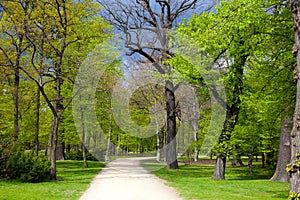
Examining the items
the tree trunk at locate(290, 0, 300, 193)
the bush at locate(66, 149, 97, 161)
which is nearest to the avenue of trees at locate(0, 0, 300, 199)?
the tree trunk at locate(290, 0, 300, 193)

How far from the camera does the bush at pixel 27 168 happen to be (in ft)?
41.3

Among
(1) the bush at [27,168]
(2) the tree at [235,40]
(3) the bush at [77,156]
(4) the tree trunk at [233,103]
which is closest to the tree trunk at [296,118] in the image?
(2) the tree at [235,40]

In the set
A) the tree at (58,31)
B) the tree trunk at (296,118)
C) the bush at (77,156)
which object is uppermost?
the tree at (58,31)

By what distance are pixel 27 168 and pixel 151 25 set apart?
13.6 meters

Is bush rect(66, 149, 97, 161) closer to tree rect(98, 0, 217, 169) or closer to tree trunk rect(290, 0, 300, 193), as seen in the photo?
tree rect(98, 0, 217, 169)

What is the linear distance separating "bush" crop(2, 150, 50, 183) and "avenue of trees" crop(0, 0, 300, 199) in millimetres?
134

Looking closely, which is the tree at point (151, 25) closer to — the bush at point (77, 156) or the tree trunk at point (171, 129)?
the tree trunk at point (171, 129)

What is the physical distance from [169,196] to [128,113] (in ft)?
64.2

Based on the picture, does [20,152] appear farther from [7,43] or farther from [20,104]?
[20,104]

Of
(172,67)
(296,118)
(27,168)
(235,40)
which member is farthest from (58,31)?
(296,118)

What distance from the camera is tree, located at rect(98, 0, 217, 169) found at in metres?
21.8

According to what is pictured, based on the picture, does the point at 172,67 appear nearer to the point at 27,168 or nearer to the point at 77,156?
the point at 27,168

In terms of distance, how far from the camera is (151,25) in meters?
22.8

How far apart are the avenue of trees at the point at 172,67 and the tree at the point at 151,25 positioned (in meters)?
0.07
